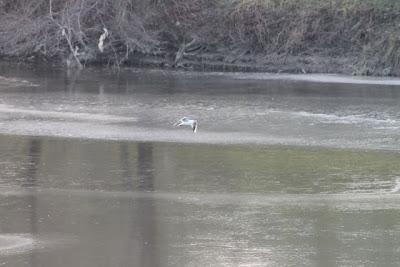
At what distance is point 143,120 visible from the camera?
50.4 ft

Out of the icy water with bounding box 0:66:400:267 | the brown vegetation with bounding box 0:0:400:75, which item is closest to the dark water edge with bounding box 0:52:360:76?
the brown vegetation with bounding box 0:0:400:75

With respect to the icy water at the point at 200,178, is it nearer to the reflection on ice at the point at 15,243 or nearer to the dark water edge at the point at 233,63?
the reflection on ice at the point at 15,243

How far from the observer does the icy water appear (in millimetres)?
7660

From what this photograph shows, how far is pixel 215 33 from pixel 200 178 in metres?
15.7

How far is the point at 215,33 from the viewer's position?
26016 millimetres

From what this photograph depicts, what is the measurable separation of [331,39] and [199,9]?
4.30 meters

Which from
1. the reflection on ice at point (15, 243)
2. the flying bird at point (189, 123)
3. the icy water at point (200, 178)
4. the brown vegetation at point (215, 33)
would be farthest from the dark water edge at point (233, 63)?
the reflection on ice at point (15, 243)

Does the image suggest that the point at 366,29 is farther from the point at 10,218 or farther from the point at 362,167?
the point at 10,218

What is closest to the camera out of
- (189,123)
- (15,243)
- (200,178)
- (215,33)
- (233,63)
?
(15,243)

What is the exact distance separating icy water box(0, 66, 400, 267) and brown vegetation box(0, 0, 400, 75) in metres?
5.01

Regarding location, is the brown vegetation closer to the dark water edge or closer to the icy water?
the dark water edge

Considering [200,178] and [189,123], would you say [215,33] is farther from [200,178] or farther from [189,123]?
[200,178]

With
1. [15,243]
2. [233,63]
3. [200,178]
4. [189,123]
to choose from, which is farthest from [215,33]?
[15,243]

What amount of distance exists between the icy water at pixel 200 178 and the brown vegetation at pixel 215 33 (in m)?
5.01
